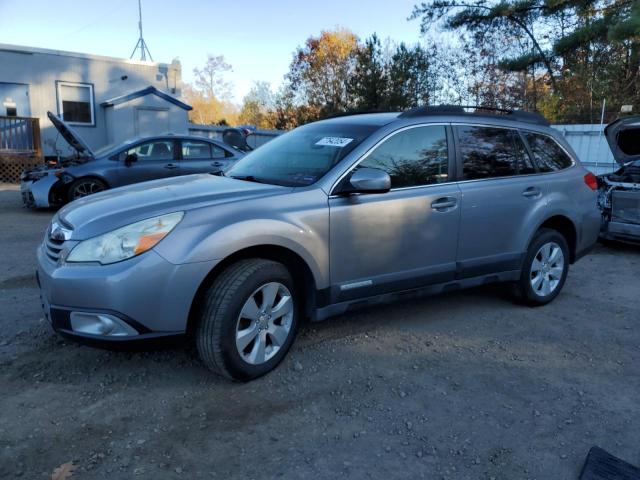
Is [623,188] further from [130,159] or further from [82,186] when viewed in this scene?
[82,186]

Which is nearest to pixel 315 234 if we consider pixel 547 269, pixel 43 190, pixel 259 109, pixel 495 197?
pixel 495 197

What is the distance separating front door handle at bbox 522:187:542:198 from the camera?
4509 millimetres

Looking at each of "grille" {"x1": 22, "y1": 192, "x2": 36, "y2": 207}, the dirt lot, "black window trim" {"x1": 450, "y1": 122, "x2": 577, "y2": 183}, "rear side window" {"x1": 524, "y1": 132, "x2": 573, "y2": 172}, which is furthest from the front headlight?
"grille" {"x1": 22, "y1": 192, "x2": 36, "y2": 207}

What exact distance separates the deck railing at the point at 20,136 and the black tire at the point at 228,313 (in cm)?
1453

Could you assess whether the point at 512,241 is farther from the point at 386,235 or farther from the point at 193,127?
the point at 193,127

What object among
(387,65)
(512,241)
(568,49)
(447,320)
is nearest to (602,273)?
(512,241)

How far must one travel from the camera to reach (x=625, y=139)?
733 centimetres

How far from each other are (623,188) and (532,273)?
138 inches

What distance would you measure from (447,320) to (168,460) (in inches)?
107

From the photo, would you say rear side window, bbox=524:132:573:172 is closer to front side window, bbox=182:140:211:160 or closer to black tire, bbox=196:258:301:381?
black tire, bbox=196:258:301:381

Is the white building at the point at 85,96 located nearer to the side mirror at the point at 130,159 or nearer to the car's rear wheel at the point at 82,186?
the car's rear wheel at the point at 82,186

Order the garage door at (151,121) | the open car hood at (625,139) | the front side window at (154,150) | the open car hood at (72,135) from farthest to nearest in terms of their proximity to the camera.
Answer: the garage door at (151,121) → the front side window at (154,150) → the open car hood at (72,135) → the open car hood at (625,139)

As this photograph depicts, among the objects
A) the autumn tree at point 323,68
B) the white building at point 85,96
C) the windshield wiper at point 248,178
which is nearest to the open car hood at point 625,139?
the windshield wiper at point 248,178

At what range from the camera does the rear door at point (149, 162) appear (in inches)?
373
